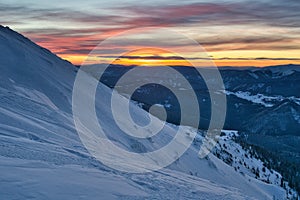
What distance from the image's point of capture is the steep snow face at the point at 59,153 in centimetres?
821

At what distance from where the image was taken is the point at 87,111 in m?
21.4

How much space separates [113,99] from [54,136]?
14522 millimetres

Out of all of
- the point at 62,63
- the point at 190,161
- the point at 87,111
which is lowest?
the point at 190,161

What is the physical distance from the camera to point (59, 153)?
1092 centimetres

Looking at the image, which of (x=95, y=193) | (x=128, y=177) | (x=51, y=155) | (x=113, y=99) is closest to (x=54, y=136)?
(x=51, y=155)

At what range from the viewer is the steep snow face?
26.9 feet

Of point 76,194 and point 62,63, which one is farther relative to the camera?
point 62,63

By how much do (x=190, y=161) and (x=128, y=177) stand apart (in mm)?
12947

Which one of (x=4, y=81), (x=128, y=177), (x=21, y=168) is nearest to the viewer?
(x=21, y=168)

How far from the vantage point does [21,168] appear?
8.49 metres

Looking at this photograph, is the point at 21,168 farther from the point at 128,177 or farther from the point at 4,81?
the point at 4,81

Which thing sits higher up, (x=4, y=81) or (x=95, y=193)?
(x=4, y=81)

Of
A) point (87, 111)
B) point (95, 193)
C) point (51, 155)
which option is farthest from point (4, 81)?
point (95, 193)

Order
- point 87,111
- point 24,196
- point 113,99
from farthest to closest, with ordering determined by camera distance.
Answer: point 113,99, point 87,111, point 24,196
